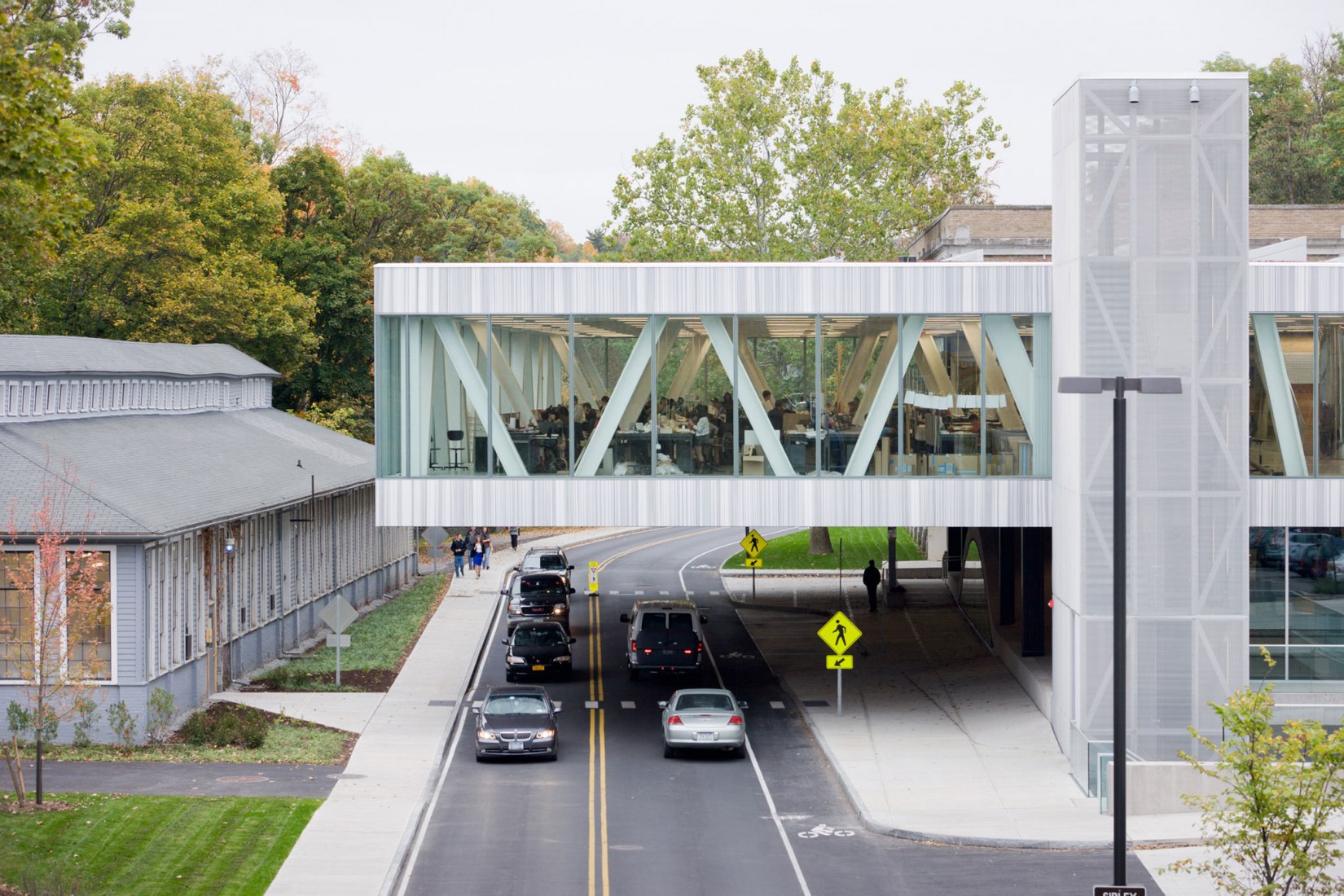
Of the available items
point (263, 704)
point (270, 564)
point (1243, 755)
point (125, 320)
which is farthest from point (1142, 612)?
point (125, 320)

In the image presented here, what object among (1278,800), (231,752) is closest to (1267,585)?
(1278,800)

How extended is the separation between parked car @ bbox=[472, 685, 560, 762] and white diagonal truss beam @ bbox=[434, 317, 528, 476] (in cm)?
472

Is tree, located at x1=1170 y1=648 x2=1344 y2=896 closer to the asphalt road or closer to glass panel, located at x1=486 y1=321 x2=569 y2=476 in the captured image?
the asphalt road

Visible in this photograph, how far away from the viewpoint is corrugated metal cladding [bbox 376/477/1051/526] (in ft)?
107

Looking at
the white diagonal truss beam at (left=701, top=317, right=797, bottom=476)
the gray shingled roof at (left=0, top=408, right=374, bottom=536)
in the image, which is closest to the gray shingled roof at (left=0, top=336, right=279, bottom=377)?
the gray shingled roof at (left=0, top=408, right=374, bottom=536)

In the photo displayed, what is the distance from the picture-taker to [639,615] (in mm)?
41531

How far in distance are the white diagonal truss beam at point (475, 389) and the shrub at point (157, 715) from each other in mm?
8207

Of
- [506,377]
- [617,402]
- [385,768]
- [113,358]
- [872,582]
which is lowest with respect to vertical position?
[385,768]

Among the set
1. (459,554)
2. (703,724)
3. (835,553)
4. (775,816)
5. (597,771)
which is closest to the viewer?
(775,816)

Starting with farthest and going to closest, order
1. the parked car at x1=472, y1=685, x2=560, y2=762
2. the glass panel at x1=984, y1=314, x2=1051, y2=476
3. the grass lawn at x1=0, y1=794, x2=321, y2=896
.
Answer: the glass panel at x1=984, y1=314, x2=1051, y2=476
the parked car at x1=472, y1=685, x2=560, y2=762
the grass lawn at x1=0, y1=794, x2=321, y2=896

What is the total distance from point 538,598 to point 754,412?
19822mm

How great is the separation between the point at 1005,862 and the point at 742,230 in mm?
55407

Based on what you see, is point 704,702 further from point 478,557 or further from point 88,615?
point 478,557

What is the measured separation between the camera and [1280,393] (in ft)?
105
